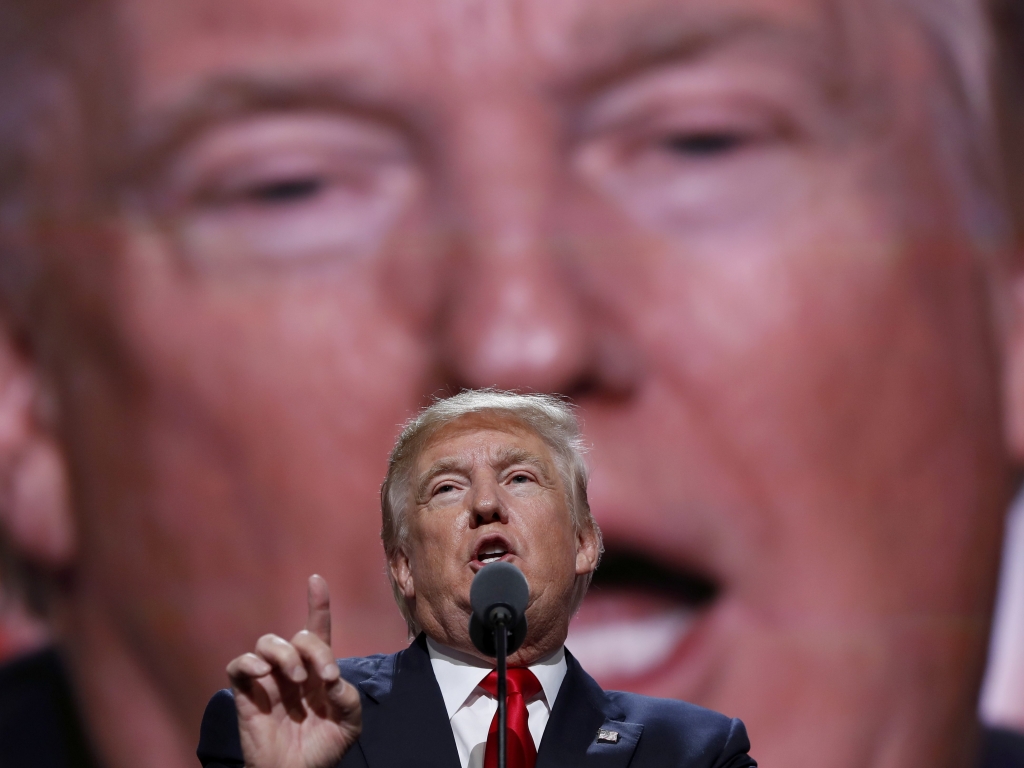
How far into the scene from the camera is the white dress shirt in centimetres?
113

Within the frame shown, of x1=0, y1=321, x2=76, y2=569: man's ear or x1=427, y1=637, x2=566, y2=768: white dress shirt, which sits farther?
x1=0, y1=321, x2=76, y2=569: man's ear

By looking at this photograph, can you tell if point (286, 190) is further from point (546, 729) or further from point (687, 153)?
point (546, 729)

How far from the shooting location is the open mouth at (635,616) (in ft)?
7.00

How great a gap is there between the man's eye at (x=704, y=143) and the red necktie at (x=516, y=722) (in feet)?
4.33

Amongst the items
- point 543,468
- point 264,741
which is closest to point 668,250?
point 543,468

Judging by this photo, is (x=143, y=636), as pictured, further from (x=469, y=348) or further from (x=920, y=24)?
(x=920, y=24)

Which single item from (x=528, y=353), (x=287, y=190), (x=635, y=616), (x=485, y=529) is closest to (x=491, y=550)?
(x=485, y=529)

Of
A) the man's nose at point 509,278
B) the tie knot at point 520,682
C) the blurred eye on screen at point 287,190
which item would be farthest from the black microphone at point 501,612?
the blurred eye on screen at point 287,190

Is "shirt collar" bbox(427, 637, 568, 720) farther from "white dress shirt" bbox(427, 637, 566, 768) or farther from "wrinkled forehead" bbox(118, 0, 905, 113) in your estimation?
"wrinkled forehead" bbox(118, 0, 905, 113)

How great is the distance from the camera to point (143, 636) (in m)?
2.15

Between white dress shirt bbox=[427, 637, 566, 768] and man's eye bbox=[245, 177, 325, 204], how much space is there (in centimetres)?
123

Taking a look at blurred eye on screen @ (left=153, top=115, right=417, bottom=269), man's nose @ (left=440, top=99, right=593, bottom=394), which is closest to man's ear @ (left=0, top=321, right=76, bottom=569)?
blurred eye on screen @ (left=153, top=115, right=417, bottom=269)

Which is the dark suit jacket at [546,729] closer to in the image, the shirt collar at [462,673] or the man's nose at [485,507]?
the shirt collar at [462,673]

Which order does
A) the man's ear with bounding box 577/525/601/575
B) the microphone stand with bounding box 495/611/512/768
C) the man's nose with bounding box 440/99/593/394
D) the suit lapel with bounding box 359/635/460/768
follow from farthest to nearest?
the man's nose with bounding box 440/99/593/394, the man's ear with bounding box 577/525/601/575, the suit lapel with bounding box 359/635/460/768, the microphone stand with bounding box 495/611/512/768
